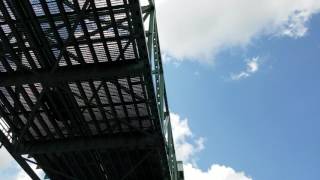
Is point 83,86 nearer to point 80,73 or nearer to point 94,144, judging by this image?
point 80,73

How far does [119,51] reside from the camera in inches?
749

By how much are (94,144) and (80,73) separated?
4.76 metres

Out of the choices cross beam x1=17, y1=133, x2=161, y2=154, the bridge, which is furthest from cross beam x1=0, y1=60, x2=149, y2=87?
cross beam x1=17, y1=133, x2=161, y2=154

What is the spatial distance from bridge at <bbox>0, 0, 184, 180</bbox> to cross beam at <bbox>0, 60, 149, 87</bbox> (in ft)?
0.13

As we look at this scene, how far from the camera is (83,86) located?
68.7 feet

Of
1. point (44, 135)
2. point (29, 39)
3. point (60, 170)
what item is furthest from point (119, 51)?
point (60, 170)

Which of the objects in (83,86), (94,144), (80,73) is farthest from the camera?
(94,144)

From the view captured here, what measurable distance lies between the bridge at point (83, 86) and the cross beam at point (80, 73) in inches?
1.5

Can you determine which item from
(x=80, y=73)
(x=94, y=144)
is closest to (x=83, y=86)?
(x=80, y=73)

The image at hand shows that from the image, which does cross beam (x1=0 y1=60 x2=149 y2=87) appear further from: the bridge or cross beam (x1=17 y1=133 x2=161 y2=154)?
cross beam (x1=17 y1=133 x2=161 y2=154)

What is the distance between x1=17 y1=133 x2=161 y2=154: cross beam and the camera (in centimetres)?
2238

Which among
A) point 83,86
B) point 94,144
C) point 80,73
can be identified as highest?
point 83,86

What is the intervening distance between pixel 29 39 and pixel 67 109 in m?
4.32

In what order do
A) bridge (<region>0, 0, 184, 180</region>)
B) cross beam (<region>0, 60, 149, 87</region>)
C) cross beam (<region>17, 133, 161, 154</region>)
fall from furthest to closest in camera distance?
cross beam (<region>17, 133, 161, 154</region>) < cross beam (<region>0, 60, 149, 87</region>) < bridge (<region>0, 0, 184, 180</region>)
